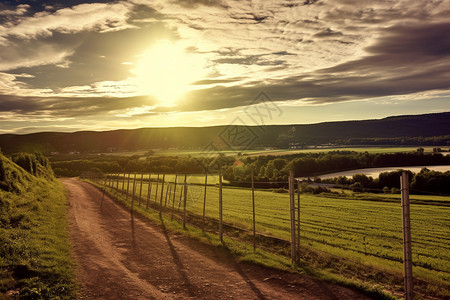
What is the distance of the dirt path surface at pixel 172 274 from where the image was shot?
9656mm

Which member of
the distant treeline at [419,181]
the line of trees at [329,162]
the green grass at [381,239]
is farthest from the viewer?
the line of trees at [329,162]

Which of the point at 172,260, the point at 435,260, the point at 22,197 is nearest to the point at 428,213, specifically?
the point at 435,260

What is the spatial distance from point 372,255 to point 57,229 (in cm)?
1640

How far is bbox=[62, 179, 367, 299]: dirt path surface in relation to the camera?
9656 mm

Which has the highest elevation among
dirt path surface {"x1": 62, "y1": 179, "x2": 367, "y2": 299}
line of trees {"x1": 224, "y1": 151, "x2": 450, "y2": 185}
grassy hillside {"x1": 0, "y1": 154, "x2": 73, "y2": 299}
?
line of trees {"x1": 224, "y1": 151, "x2": 450, "y2": 185}

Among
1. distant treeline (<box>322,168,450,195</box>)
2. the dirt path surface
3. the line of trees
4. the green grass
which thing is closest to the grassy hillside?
the dirt path surface

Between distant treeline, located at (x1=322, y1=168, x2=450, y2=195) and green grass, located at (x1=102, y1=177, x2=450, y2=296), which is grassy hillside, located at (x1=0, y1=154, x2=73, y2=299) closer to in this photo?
green grass, located at (x1=102, y1=177, x2=450, y2=296)

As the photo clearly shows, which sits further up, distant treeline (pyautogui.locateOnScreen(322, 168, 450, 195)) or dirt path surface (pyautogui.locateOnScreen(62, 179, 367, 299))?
dirt path surface (pyautogui.locateOnScreen(62, 179, 367, 299))

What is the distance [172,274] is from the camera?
1143cm

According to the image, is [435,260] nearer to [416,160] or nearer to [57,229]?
[57,229]

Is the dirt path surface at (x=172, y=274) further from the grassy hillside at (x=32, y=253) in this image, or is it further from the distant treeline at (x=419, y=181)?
the distant treeline at (x=419, y=181)

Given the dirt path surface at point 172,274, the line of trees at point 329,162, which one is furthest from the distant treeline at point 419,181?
the dirt path surface at point 172,274

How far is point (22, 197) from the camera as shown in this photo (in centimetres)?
2564

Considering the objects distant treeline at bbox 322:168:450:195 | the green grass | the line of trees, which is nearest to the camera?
the green grass
